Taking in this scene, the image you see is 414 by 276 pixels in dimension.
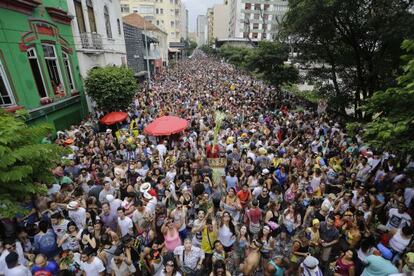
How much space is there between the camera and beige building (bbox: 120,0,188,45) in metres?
62.1

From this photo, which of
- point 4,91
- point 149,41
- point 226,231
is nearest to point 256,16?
point 149,41

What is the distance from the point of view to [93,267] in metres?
4.29

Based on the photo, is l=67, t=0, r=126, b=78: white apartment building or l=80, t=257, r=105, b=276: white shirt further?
l=67, t=0, r=126, b=78: white apartment building

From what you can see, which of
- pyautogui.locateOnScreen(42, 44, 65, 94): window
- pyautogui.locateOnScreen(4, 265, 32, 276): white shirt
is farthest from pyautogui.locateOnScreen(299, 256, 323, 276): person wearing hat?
pyautogui.locateOnScreen(42, 44, 65, 94): window

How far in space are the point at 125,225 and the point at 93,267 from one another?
1.13 meters

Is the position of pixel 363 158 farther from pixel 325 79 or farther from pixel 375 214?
pixel 325 79

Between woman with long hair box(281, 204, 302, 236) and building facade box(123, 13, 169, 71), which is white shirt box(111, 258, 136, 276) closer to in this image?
woman with long hair box(281, 204, 302, 236)

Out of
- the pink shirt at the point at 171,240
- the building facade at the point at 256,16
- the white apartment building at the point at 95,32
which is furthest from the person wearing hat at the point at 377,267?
the building facade at the point at 256,16

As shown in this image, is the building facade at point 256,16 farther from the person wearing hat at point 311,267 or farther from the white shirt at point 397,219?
the person wearing hat at point 311,267

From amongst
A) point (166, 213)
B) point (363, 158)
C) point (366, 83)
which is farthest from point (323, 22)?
point (166, 213)

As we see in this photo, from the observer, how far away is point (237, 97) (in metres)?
20.8

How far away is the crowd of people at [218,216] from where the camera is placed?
4.56 m

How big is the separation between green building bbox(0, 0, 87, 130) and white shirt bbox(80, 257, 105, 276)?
27.3ft

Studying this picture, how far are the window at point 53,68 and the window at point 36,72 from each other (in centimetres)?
78
